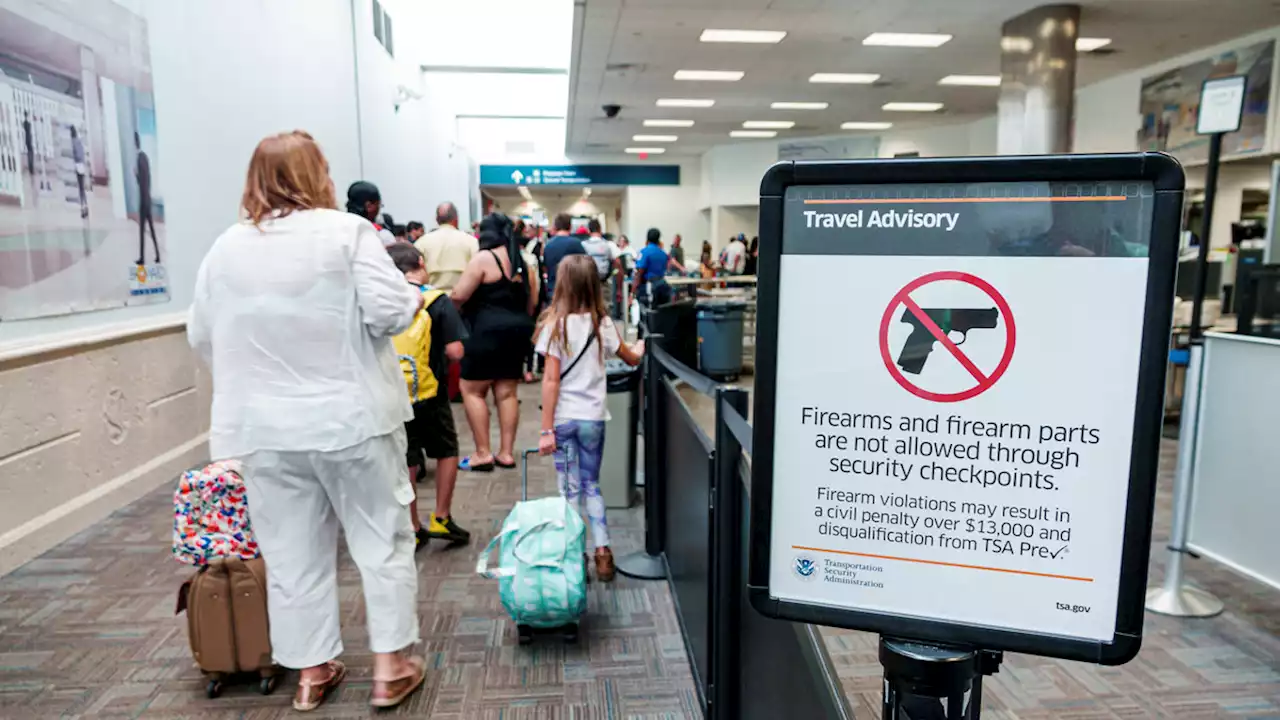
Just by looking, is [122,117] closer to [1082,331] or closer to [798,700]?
[798,700]

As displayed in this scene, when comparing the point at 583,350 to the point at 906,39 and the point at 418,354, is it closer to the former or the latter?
the point at 418,354

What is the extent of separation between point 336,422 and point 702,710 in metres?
1.39

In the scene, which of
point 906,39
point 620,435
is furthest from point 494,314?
point 906,39

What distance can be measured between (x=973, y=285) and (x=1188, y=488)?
3052 mm

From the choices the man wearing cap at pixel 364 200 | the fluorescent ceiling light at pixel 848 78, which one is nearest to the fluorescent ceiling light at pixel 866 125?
the fluorescent ceiling light at pixel 848 78

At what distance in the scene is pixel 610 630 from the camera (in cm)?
293

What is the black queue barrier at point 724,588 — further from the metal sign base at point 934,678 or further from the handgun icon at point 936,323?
the handgun icon at point 936,323

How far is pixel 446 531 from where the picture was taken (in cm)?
372

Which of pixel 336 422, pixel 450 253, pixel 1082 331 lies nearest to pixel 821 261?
pixel 1082 331

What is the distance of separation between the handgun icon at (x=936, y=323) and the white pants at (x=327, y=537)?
1.73 meters

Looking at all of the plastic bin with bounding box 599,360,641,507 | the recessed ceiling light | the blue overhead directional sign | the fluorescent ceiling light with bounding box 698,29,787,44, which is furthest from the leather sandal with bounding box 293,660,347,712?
the blue overhead directional sign

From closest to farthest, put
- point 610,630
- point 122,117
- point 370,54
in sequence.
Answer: point 610,630 → point 122,117 → point 370,54

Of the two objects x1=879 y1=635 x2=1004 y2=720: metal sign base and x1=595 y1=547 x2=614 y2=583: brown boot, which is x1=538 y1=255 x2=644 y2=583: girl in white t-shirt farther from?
x1=879 y1=635 x2=1004 y2=720: metal sign base

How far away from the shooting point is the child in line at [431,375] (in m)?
3.29
